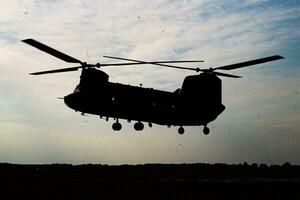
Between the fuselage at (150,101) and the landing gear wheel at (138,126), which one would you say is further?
the landing gear wheel at (138,126)

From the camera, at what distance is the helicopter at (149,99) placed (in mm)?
28391

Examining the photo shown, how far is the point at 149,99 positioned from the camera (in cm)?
2964

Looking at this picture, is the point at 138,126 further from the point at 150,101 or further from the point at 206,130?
the point at 206,130

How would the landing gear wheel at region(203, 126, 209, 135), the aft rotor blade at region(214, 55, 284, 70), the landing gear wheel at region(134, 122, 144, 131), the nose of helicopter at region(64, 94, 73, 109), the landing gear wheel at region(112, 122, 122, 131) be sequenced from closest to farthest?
1. the aft rotor blade at region(214, 55, 284, 70)
2. the nose of helicopter at region(64, 94, 73, 109)
3. the landing gear wheel at region(112, 122, 122, 131)
4. the landing gear wheel at region(134, 122, 144, 131)
5. the landing gear wheel at region(203, 126, 209, 135)

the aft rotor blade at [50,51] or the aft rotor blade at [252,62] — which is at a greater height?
the aft rotor blade at [252,62]

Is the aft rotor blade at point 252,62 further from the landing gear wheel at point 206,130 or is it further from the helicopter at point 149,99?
the landing gear wheel at point 206,130

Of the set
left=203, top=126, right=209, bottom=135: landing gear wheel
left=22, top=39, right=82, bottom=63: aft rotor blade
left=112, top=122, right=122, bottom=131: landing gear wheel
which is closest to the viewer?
left=22, top=39, right=82, bottom=63: aft rotor blade

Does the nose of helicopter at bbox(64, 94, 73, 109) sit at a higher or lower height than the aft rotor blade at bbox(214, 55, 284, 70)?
lower

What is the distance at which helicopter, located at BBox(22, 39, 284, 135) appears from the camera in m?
28.4
